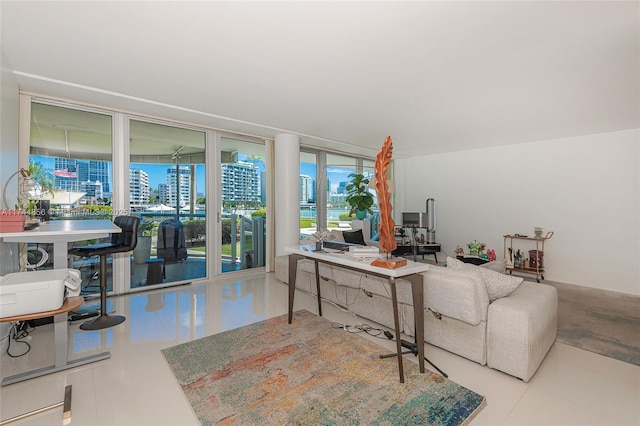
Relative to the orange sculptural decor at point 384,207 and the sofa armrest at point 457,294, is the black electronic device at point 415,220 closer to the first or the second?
the sofa armrest at point 457,294

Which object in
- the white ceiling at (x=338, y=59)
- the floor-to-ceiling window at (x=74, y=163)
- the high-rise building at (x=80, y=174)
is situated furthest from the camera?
the high-rise building at (x=80, y=174)

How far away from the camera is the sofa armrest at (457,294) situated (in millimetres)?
2111

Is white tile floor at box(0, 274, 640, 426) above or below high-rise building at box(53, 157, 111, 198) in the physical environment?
below

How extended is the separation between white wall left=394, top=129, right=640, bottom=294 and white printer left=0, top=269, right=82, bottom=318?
21.9ft

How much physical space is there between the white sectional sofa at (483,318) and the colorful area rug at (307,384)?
0.41 metres

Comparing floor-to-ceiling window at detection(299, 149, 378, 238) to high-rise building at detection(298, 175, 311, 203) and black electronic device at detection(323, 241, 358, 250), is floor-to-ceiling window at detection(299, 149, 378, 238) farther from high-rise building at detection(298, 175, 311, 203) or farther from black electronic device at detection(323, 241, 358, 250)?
black electronic device at detection(323, 241, 358, 250)

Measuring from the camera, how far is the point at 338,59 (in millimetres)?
2418

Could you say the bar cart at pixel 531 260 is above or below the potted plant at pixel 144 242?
below

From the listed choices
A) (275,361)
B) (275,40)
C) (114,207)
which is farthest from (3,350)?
(275,40)

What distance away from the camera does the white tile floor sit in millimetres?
1670

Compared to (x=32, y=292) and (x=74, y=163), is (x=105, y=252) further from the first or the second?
(x=74, y=163)

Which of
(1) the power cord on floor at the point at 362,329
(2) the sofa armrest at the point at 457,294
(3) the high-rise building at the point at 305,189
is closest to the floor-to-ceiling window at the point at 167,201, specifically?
(3) the high-rise building at the point at 305,189

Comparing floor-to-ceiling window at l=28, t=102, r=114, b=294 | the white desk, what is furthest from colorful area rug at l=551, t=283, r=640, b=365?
floor-to-ceiling window at l=28, t=102, r=114, b=294

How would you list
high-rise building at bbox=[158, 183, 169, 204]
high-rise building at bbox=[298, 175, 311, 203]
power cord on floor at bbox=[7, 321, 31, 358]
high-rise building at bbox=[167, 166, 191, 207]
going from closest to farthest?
1. power cord on floor at bbox=[7, 321, 31, 358]
2. high-rise building at bbox=[158, 183, 169, 204]
3. high-rise building at bbox=[167, 166, 191, 207]
4. high-rise building at bbox=[298, 175, 311, 203]
